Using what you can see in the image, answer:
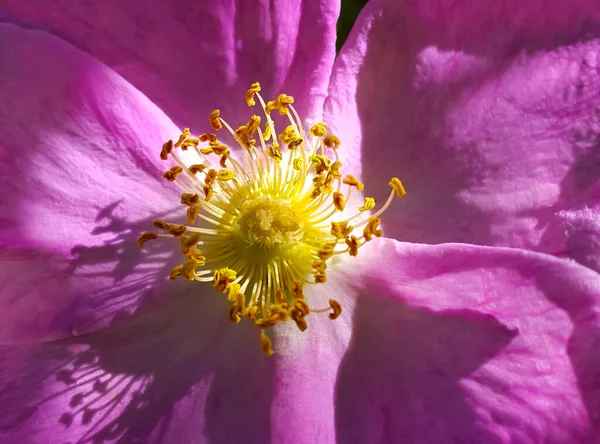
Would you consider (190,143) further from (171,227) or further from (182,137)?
(171,227)

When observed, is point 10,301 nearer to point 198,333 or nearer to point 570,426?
point 198,333

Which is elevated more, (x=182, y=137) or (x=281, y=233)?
(x=182, y=137)

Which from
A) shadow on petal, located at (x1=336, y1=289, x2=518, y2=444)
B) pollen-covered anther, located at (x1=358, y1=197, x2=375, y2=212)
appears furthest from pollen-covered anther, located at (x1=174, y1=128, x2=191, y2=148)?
shadow on petal, located at (x1=336, y1=289, x2=518, y2=444)

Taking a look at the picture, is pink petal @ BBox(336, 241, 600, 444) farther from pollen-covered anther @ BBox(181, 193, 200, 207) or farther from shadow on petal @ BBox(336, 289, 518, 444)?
pollen-covered anther @ BBox(181, 193, 200, 207)

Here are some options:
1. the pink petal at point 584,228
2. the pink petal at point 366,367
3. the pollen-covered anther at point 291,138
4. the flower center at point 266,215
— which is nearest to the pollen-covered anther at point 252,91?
the flower center at point 266,215

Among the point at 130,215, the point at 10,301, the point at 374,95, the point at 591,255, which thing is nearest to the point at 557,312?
the point at 591,255

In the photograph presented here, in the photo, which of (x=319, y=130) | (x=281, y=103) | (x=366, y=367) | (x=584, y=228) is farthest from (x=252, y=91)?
(x=584, y=228)

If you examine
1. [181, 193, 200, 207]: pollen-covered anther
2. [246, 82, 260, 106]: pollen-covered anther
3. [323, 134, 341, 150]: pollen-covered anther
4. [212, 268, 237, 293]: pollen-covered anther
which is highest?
[246, 82, 260, 106]: pollen-covered anther
